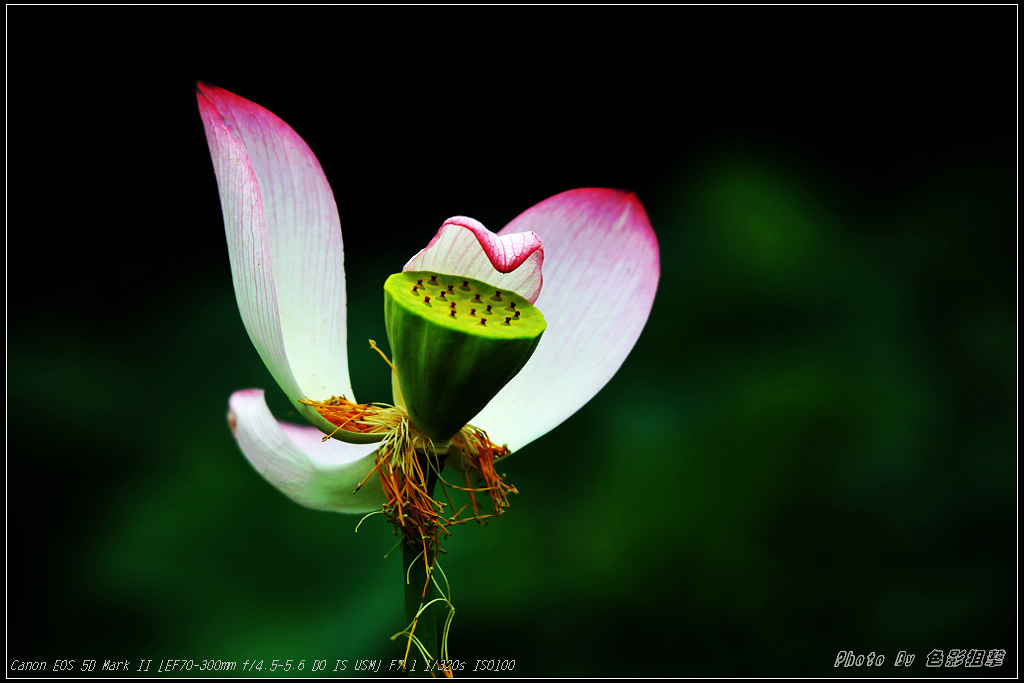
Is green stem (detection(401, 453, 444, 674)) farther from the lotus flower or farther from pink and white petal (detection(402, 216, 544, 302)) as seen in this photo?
pink and white petal (detection(402, 216, 544, 302))

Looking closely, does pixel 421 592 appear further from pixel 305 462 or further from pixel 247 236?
pixel 247 236

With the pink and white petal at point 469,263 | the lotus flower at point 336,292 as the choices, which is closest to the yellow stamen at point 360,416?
the lotus flower at point 336,292

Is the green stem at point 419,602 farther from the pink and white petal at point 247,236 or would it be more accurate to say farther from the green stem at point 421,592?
the pink and white petal at point 247,236

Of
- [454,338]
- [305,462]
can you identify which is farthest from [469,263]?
[305,462]

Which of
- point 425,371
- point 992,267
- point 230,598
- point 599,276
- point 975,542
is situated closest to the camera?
point 425,371

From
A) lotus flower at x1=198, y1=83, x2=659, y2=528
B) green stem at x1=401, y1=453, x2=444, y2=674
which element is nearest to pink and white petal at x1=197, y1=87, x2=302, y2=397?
lotus flower at x1=198, y1=83, x2=659, y2=528

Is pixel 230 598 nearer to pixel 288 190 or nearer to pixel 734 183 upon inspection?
pixel 288 190

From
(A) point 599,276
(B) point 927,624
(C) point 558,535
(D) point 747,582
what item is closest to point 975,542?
(B) point 927,624
